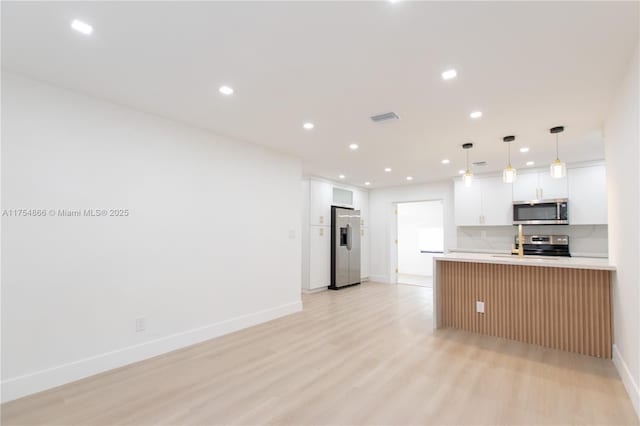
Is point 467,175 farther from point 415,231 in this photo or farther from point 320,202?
point 415,231

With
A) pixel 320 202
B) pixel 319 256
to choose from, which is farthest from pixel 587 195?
pixel 319 256

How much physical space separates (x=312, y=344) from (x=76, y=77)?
11.1 ft

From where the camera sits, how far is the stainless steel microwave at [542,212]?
539 cm

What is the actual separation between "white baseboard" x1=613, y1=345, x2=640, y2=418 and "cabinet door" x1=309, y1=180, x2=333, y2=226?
15.9ft

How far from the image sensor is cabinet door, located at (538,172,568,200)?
18.1 ft

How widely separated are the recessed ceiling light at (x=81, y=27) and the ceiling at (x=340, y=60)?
4 centimetres

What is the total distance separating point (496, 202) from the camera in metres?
6.16

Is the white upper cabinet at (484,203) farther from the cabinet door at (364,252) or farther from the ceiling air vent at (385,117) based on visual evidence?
the ceiling air vent at (385,117)

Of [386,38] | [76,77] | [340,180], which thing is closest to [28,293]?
[76,77]

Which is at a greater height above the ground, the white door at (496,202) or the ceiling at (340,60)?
the ceiling at (340,60)

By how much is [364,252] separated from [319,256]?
71.5 inches

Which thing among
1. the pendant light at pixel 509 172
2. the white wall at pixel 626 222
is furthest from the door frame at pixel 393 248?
the white wall at pixel 626 222

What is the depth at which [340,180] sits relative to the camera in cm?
721

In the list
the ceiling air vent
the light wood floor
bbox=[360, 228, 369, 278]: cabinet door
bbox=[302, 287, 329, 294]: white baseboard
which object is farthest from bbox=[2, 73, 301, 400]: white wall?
bbox=[360, 228, 369, 278]: cabinet door
